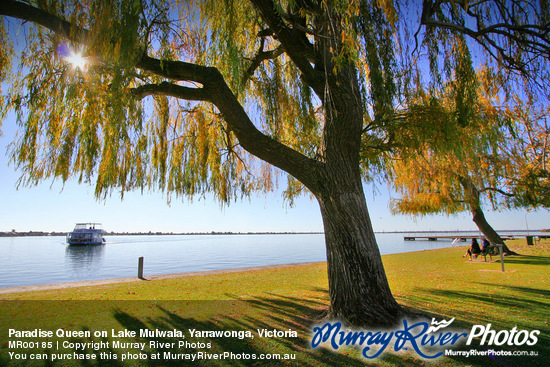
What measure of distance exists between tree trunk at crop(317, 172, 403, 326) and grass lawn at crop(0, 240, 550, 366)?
0.55m

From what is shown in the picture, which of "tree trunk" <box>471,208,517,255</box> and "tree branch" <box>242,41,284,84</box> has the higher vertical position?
"tree branch" <box>242,41,284,84</box>

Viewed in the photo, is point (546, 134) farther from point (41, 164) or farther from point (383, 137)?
point (41, 164)

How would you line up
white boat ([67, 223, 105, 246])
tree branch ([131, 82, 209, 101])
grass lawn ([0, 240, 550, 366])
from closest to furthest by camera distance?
grass lawn ([0, 240, 550, 366]), tree branch ([131, 82, 209, 101]), white boat ([67, 223, 105, 246])

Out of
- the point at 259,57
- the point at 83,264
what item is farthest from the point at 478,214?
the point at 83,264

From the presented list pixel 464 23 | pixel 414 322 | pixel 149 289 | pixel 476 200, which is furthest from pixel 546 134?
pixel 149 289

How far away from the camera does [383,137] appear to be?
4.84 m

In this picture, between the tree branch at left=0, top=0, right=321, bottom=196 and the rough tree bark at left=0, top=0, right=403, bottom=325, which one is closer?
the rough tree bark at left=0, top=0, right=403, bottom=325

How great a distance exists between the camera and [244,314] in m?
4.23

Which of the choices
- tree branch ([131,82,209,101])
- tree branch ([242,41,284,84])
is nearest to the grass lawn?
tree branch ([131,82,209,101])

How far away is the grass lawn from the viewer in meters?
2.70

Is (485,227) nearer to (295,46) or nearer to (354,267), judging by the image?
(354,267)

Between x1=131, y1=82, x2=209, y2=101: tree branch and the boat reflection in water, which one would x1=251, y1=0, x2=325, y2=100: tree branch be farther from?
the boat reflection in water

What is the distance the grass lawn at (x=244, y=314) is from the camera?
2697 mm

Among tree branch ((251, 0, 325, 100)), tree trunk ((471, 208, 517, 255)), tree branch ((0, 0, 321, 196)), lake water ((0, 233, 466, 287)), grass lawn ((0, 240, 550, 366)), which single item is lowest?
lake water ((0, 233, 466, 287))
